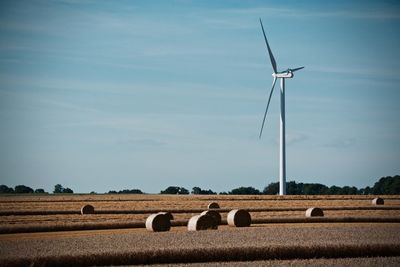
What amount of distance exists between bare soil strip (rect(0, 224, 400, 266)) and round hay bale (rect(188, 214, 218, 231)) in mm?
4163

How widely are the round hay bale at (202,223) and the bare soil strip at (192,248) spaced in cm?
416

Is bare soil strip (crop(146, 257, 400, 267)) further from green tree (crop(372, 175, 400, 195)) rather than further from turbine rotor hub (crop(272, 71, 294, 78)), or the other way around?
green tree (crop(372, 175, 400, 195))

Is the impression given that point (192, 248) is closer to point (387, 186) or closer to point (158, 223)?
point (158, 223)

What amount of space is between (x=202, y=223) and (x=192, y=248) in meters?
9.11

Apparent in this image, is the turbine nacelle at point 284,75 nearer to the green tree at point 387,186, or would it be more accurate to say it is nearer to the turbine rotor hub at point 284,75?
the turbine rotor hub at point 284,75

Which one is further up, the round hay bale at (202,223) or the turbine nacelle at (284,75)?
the turbine nacelle at (284,75)

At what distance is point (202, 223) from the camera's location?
2970 centimetres

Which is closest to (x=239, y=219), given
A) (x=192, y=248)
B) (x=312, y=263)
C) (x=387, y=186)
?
(x=192, y=248)

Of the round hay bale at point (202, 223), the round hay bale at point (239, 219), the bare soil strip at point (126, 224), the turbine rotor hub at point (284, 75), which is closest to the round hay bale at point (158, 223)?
the round hay bale at point (202, 223)

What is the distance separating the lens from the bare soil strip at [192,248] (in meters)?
19.0

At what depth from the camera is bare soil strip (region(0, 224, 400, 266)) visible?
19.0 meters

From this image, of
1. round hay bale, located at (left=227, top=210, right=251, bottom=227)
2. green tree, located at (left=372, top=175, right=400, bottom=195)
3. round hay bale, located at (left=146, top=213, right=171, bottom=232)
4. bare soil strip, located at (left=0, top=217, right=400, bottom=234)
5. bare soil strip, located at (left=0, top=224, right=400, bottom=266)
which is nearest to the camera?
bare soil strip, located at (left=0, top=224, right=400, bottom=266)

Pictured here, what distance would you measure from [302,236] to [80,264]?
348 inches

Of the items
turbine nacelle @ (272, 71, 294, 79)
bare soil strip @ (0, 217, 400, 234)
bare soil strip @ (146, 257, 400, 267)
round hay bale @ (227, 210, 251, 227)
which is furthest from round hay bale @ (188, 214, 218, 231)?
turbine nacelle @ (272, 71, 294, 79)
